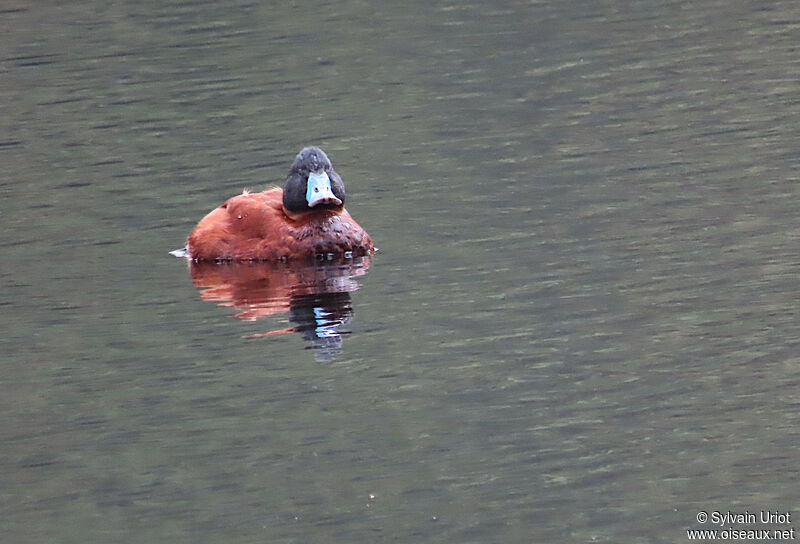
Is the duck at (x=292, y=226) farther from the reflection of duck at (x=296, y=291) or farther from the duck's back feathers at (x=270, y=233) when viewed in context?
the reflection of duck at (x=296, y=291)

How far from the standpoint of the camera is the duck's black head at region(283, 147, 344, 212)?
13758 millimetres

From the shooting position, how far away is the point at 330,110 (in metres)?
21.3

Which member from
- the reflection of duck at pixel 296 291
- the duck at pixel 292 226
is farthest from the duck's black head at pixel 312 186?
the reflection of duck at pixel 296 291

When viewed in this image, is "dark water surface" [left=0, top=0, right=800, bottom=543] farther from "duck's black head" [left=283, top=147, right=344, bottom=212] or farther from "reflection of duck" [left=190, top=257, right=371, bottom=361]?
"duck's black head" [left=283, top=147, right=344, bottom=212]

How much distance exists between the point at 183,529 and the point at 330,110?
13.6 m

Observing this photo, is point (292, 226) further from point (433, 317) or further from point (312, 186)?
point (433, 317)

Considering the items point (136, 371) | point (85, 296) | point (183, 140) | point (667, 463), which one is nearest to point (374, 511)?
point (667, 463)

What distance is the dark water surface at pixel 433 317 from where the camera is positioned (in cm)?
830

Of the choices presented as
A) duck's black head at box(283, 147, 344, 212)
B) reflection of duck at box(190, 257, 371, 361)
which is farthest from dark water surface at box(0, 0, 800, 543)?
duck's black head at box(283, 147, 344, 212)

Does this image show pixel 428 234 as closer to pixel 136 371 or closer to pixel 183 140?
pixel 136 371

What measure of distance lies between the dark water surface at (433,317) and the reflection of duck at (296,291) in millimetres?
57

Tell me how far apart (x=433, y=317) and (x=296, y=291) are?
5.58 ft

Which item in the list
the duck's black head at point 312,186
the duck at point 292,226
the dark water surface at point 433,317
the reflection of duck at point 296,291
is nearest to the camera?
the dark water surface at point 433,317

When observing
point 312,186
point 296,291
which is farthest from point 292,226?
point 296,291
